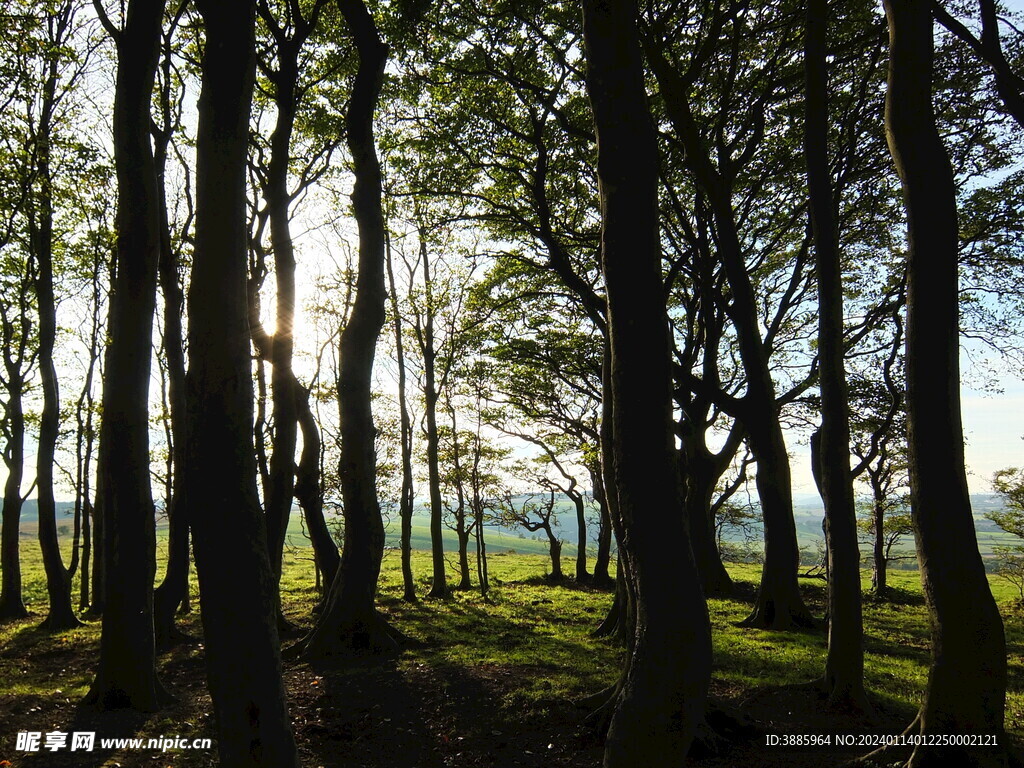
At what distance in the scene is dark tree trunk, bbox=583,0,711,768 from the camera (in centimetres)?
439

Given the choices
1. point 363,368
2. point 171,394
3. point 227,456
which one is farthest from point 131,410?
point 171,394

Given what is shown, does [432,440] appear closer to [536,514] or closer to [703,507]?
[703,507]

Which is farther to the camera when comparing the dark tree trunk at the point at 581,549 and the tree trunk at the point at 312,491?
the dark tree trunk at the point at 581,549

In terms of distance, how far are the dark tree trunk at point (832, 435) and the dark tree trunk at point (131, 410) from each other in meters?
8.13

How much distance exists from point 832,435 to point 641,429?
148 inches

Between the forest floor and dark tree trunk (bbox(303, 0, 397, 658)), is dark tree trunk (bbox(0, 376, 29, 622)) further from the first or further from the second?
dark tree trunk (bbox(303, 0, 397, 658))

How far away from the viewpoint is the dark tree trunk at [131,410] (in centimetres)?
751

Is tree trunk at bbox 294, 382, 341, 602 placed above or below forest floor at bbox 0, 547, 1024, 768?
above

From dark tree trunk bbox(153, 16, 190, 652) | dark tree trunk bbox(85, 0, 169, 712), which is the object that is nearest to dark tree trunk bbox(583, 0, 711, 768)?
dark tree trunk bbox(85, 0, 169, 712)

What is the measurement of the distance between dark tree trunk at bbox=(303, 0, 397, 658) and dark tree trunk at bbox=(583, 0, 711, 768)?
6.99m

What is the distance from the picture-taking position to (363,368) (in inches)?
445

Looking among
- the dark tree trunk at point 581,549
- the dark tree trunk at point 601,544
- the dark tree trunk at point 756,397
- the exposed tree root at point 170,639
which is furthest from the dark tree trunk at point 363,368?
the dark tree trunk at point 581,549

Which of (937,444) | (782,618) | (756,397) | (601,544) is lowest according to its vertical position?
(601,544)

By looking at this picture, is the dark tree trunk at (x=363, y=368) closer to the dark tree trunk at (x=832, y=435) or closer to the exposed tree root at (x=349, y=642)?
the exposed tree root at (x=349, y=642)
